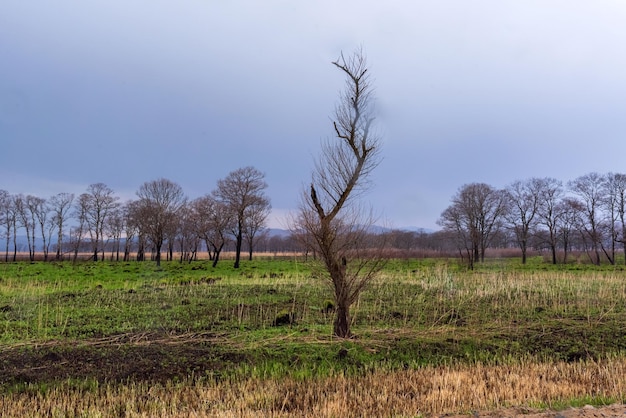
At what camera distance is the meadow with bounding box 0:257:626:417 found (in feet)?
17.5

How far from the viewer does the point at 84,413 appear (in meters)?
4.95

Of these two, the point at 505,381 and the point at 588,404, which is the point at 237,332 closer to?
the point at 505,381

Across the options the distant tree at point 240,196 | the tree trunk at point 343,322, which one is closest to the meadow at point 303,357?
the tree trunk at point 343,322

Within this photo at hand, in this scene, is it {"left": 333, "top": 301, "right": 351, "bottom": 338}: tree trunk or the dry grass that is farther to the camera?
{"left": 333, "top": 301, "right": 351, "bottom": 338}: tree trunk

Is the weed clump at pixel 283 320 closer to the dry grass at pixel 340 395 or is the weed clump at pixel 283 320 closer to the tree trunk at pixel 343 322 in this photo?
the tree trunk at pixel 343 322

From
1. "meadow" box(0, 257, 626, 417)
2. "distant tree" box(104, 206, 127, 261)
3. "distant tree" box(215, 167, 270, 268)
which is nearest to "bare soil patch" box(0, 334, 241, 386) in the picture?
"meadow" box(0, 257, 626, 417)

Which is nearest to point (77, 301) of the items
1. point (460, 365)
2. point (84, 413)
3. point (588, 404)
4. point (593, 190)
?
point (84, 413)

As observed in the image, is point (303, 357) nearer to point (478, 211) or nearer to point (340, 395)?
point (340, 395)

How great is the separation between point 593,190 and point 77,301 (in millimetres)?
60314

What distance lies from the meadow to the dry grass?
0.03 m

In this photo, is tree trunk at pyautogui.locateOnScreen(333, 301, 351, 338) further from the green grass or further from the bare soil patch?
the bare soil patch

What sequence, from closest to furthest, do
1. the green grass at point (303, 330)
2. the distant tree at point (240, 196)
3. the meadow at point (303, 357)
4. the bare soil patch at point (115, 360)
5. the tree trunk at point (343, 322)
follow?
the meadow at point (303, 357)
the bare soil patch at point (115, 360)
the green grass at point (303, 330)
the tree trunk at point (343, 322)
the distant tree at point (240, 196)

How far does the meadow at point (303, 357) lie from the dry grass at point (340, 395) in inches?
1.1

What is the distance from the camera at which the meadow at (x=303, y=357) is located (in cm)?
533
